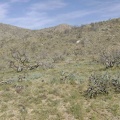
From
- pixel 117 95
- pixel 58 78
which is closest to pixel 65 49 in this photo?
pixel 58 78

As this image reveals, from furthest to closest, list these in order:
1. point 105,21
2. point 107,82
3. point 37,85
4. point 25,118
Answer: point 105,21
point 37,85
point 107,82
point 25,118

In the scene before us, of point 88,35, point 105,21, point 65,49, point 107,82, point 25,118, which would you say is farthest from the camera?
point 105,21

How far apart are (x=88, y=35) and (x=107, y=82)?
4041 centimetres

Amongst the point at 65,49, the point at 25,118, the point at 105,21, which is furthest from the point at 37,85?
the point at 105,21

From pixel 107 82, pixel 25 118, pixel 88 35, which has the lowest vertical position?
pixel 25 118

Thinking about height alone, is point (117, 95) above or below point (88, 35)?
below

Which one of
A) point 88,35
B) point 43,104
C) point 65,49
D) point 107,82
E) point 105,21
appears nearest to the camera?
point 43,104

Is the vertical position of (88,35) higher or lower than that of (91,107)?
higher

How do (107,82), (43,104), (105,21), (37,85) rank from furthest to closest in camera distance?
1. (105,21)
2. (37,85)
3. (107,82)
4. (43,104)

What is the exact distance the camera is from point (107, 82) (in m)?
18.8

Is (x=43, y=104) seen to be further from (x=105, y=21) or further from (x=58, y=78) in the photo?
(x=105, y=21)

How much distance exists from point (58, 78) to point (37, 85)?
2049 mm

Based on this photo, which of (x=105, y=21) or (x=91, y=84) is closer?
(x=91, y=84)

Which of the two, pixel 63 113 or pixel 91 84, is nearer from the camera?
pixel 63 113
